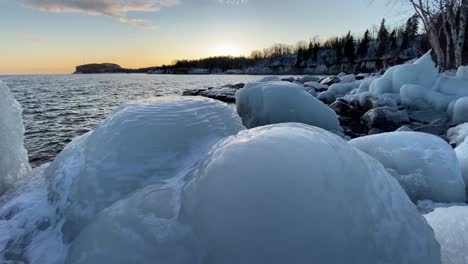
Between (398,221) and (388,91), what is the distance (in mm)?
11436

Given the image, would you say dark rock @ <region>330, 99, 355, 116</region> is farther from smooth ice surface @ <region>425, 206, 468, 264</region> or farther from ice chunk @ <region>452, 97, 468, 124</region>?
smooth ice surface @ <region>425, 206, 468, 264</region>

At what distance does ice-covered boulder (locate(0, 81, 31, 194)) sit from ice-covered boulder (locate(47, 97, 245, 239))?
929mm

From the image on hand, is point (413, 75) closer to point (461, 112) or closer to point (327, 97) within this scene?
point (327, 97)

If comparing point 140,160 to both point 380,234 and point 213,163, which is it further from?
point 380,234

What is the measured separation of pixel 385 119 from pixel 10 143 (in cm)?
804

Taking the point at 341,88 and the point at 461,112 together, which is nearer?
the point at 461,112

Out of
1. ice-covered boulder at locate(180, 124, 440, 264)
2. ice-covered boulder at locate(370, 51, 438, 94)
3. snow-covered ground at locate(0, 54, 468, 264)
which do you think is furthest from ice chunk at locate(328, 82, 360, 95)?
ice-covered boulder at locate(180, 124, 440, 264)

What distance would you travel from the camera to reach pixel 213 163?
138cm

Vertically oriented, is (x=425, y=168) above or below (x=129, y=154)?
below

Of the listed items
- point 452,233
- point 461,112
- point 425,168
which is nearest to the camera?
point 452,233

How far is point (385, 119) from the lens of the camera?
24.0 feet

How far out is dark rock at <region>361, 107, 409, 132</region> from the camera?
720cm

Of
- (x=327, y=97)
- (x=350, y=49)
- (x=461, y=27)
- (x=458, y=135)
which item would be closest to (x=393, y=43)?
(x=350, y=49)

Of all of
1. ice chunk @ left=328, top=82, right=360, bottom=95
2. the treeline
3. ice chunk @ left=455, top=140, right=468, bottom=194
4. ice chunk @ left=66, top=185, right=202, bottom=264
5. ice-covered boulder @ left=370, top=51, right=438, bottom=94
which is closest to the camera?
ice chunk @ left=66, top=185, right=202, bottom=264
